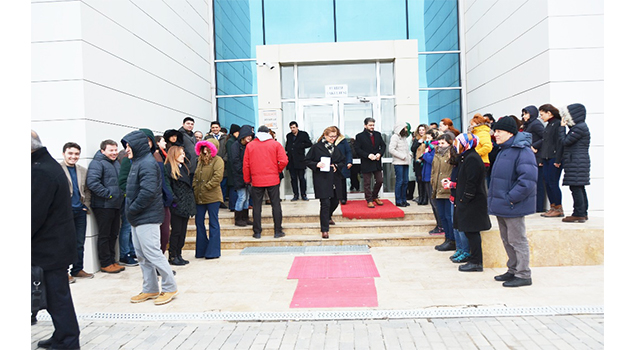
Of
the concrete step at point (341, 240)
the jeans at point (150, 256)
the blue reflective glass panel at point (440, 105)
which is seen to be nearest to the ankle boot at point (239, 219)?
the concrete step at point (341, 240)

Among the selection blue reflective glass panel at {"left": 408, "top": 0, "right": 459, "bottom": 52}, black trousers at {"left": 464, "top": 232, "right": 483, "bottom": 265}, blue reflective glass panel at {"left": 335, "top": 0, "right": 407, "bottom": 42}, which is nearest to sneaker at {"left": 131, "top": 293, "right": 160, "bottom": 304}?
black trousers at {"left": 464, "top": 232, "right": 483, "bottom": 265}

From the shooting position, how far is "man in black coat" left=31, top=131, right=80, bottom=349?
3811 mm

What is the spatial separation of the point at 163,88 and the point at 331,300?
21.0 ft

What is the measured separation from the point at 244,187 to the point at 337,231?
1.82m

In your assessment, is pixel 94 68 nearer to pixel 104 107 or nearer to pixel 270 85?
pixel 104 107

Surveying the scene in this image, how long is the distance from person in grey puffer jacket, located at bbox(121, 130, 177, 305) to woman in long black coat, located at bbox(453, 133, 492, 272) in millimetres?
3611

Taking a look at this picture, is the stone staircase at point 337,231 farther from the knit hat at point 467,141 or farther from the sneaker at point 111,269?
the knit hat at point 467,141

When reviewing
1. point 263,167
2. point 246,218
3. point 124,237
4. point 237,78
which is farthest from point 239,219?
point 237,78

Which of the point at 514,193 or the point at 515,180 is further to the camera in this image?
the point at 515,180

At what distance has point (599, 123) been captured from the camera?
8414 millimetres

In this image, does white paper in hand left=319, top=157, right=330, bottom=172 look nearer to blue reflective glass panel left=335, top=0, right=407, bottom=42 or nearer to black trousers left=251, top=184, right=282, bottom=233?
black trousers left=251, top=184, right=282, bottom=233

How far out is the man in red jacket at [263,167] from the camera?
311 inches

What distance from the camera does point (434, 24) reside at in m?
13.3

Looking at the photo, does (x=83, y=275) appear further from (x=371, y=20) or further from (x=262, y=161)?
(x=371, y=20)
